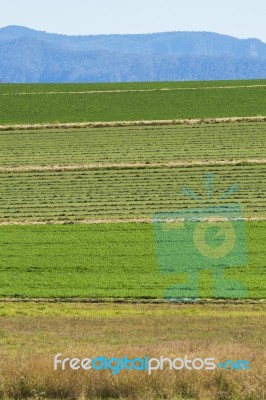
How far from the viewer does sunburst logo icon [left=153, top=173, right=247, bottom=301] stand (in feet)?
83.6

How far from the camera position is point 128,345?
1484 cm

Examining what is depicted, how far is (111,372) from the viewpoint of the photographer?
11422mm

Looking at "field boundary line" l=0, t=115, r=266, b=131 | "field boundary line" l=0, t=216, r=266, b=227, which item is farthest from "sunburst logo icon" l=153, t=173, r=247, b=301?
"field boundary line" l=0, t=115, r=266, b=131

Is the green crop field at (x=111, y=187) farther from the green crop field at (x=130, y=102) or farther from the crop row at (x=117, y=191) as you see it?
the green crop field at (x=130, y=102)

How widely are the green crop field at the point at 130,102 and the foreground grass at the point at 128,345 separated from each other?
A: 47.5 m

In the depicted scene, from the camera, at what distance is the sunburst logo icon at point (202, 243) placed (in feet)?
83.6

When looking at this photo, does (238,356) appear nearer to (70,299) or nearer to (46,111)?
(70,299)

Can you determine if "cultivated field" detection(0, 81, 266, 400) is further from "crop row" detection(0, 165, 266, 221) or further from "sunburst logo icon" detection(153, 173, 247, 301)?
"sunburst logo icon" detection(153, 173, 247, 301)

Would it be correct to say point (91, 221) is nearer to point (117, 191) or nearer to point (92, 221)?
point (92, 221)

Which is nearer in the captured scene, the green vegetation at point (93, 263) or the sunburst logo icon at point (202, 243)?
the green vegetation at point (93, 263)

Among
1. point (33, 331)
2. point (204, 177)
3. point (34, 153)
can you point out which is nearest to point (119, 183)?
point (204, 177)

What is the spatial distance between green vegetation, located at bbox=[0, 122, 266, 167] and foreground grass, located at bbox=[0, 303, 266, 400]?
90.0 ft

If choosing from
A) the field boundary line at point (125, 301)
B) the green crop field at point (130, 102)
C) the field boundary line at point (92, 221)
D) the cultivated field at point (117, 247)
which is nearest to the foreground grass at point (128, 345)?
the cultivated field at point (117, 247)

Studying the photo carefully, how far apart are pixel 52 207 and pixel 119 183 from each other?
6.05m
